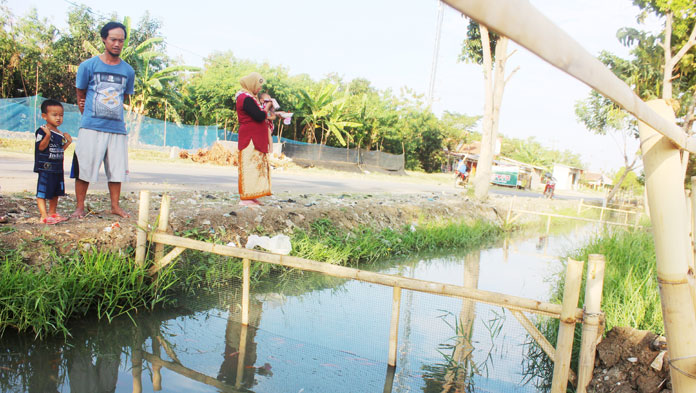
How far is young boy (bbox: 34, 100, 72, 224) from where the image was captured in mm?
3752

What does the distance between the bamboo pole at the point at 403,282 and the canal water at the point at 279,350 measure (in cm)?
50

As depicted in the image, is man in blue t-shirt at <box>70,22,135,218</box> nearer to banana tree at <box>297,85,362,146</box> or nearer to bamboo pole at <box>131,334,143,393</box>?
bamboo pole at <box>131,334,143,393</box>

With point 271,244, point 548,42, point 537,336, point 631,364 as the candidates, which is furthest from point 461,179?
point 548,42

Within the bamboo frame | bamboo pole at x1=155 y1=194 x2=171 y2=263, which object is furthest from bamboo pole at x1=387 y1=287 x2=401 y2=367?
bamboo pole at x1=155 y1=194 x2=171 y2=263

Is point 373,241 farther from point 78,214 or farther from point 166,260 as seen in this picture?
point 78,214

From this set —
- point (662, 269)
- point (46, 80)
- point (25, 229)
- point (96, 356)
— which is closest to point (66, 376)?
point (96, 356)

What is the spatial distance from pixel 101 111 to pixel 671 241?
4.18 metres

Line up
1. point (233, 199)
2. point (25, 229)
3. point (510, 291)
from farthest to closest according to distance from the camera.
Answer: point (233, 199) < point (510, 291) < point (25, 229)

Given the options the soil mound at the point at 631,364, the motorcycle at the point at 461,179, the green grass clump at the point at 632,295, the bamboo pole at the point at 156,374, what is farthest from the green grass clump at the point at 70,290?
the motorcycle at the point at 461,179

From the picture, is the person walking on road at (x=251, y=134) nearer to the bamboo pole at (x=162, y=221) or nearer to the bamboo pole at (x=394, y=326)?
the bamboo pole at (x=162, y=221)

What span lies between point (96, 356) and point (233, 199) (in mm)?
3578

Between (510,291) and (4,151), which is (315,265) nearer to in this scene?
(510,291)

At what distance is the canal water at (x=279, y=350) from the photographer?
2.84 metres

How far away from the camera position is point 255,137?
529 centimetres
